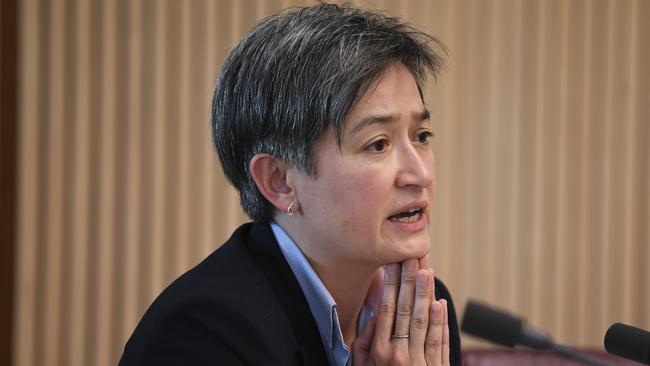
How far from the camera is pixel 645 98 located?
10.8 ft

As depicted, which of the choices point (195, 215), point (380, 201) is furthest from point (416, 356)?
point (195, 215)

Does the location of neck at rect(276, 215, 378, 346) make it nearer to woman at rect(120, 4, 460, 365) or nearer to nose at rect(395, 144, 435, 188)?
woman at rect(120, 4, 460, 365)

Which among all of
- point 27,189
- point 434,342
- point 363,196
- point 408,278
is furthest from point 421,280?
point 27,189

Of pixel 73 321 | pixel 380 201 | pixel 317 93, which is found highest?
pixel 317 93

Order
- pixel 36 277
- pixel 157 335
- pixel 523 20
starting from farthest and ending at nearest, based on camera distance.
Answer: pixel 523 20 < pixel 36 277 < pixel 157 335

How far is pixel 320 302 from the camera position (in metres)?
1.60

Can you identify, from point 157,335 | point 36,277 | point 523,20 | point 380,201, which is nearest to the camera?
point 157,335

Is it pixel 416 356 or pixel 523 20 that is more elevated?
pixel 523 20

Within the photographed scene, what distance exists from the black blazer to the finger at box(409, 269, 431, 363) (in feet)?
0.66

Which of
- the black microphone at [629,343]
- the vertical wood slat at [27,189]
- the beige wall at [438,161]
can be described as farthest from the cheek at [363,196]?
the vertical wood slat at [27,189]

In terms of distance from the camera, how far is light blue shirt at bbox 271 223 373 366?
5.21 ft

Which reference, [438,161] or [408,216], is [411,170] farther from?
[438,161]

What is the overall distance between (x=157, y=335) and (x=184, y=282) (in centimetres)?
15

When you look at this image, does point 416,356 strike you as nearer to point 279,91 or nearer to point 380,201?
point 380,201
